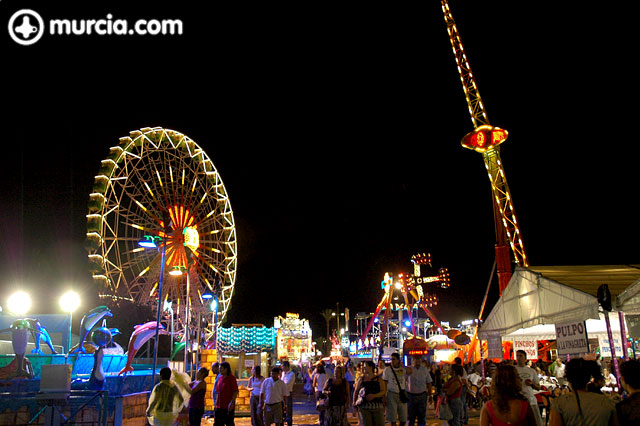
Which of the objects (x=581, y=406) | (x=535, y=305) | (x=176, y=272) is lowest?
(x=581, y=406)

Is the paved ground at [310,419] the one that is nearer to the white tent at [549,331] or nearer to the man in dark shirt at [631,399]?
the white tent at [549,331]

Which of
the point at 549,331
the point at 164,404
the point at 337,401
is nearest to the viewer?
the point at 164,404

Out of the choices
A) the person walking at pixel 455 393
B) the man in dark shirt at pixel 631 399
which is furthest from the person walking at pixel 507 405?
the person walking at pixel 455 393

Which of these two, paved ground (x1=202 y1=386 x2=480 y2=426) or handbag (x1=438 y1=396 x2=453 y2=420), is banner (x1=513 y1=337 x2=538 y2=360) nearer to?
paved ground (x1=202 y1=386 x2=480 y2=426)

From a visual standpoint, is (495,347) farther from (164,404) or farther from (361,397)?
(164,404)

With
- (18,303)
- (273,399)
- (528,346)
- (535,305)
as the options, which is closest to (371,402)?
Result: (273,399)

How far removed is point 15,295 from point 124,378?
1554 cm

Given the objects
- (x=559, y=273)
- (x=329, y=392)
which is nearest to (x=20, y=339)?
(x=329, y=392)

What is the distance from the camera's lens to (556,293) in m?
9.84

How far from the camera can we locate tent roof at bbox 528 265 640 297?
926 centimetres

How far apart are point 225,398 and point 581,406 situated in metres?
7.37

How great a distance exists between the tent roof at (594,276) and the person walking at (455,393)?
253 cm

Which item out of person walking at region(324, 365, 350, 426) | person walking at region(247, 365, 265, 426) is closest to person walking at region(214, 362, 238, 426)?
person walking at region(247, 365, 265, 426)

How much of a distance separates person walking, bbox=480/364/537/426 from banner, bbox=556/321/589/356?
4.55 meters
